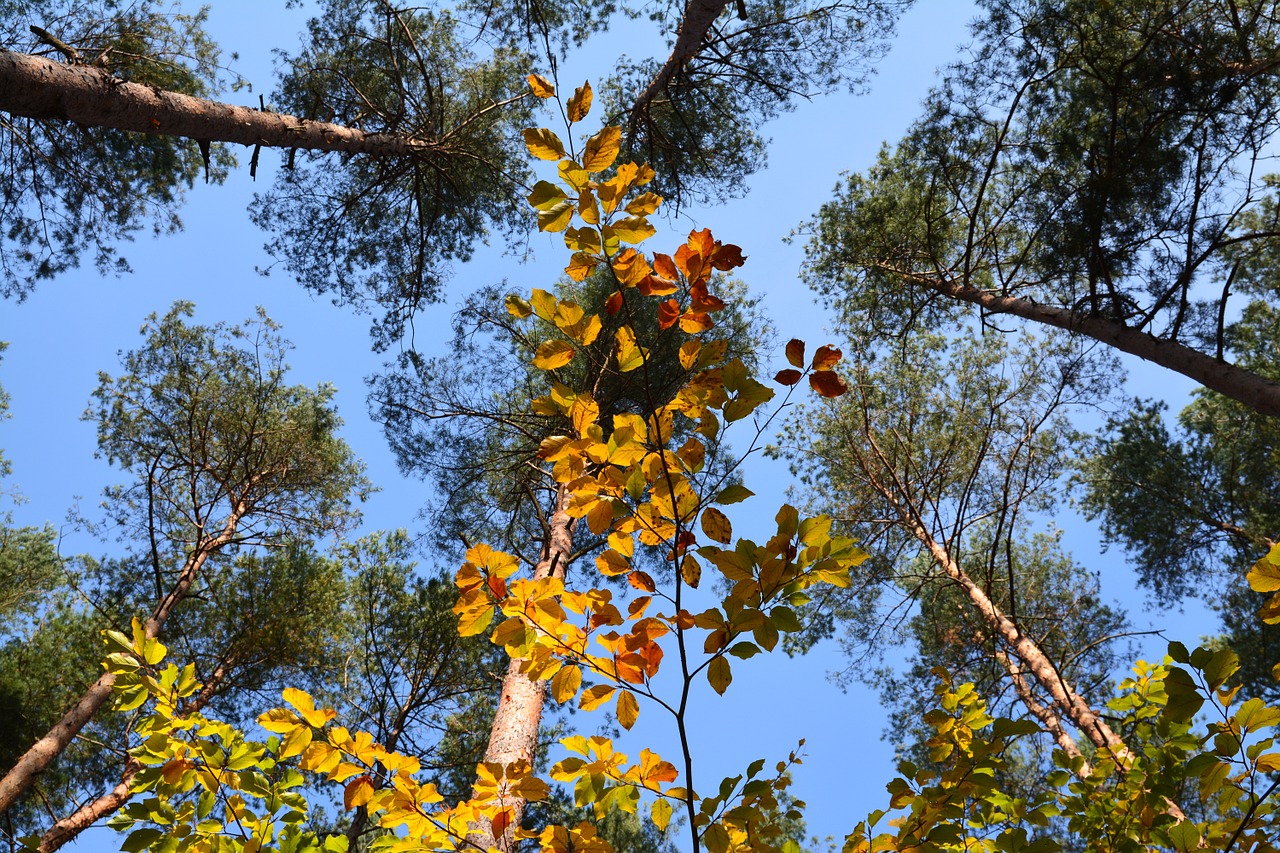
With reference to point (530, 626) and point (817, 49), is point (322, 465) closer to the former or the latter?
point (817, 49)

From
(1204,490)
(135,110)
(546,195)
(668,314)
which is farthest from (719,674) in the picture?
(1204,490)

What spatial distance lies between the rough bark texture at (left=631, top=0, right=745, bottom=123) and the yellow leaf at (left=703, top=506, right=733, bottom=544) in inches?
178

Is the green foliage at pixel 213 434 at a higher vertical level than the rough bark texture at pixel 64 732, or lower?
higher

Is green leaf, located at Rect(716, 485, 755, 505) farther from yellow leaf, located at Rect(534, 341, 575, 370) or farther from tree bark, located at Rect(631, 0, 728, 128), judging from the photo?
tree bark, located at Rect(631, 0, 728, 128)

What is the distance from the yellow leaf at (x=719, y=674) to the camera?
1.02 metres

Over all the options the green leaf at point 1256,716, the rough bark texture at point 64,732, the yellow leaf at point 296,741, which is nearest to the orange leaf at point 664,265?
the yellow leaf at point 296,741

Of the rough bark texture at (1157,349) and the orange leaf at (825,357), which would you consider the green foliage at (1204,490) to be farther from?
the orange leaf at (825,357)

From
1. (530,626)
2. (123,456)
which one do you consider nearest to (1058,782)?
(530,626)

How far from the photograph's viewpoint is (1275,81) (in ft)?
16.4

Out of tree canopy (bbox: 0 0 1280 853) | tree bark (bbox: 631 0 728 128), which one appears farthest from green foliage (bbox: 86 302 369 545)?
tree bark (bbox: 631 0 728 128)

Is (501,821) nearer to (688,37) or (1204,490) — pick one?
(688,37)

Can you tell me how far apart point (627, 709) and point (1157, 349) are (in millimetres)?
5226

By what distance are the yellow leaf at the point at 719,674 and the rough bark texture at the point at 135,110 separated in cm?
422

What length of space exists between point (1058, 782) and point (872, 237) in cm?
636
